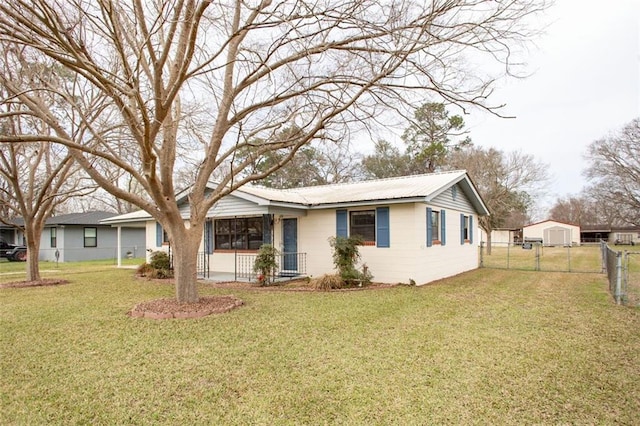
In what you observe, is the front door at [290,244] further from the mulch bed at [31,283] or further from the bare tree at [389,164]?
the bare tree at [389,164]

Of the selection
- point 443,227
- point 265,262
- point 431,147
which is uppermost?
point 431,147

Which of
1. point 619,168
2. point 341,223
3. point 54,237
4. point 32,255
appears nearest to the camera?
point 341,223

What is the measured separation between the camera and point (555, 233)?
4091 cm

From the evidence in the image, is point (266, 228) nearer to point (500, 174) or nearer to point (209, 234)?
point (209, 234)

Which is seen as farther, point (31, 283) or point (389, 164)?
point (389, 164)

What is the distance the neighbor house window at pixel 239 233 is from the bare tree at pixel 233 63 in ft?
16.5

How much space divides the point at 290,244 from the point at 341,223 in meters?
2.21

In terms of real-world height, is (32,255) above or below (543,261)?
above

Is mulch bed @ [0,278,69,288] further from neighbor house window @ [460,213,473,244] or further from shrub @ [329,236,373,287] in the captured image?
neighbor house window @ [460,213,473,244]

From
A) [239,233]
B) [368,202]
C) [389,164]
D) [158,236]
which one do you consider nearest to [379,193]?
[368,202]

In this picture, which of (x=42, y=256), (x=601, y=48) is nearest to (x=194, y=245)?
(x=601, y=48)

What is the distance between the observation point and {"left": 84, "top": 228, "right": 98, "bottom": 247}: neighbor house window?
23875mm

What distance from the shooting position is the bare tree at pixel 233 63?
5.60 metres

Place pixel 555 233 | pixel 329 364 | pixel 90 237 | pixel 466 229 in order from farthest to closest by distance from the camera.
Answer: pixel 555 233 → pixel 90 237 → pixel 466 229 → pixel 329 364
